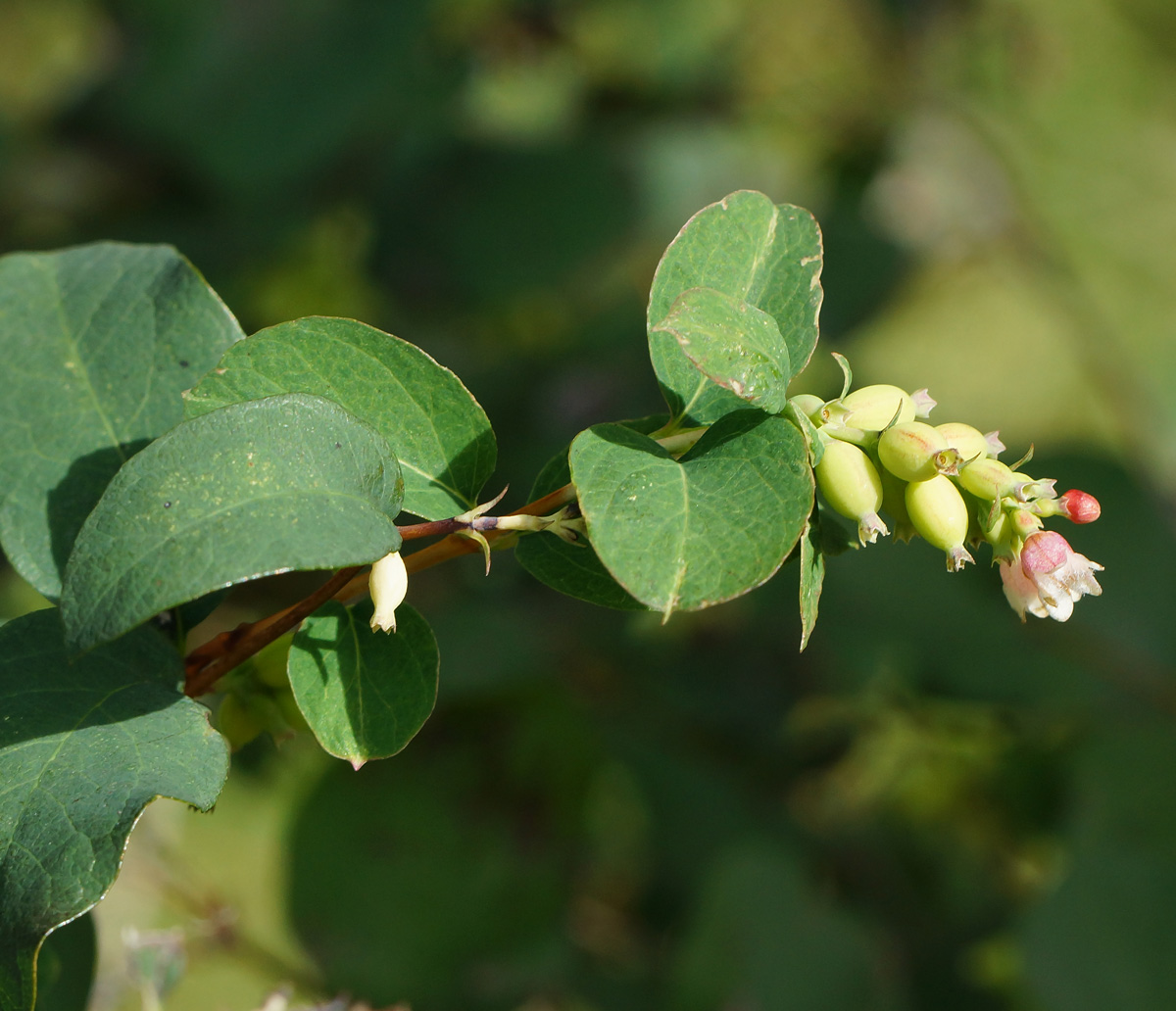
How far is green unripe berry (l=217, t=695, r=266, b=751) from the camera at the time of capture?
0.51 meters

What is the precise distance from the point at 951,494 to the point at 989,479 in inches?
0.6

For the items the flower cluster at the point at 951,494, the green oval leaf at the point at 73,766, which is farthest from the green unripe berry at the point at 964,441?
the green oval leaf at the point at 73,766

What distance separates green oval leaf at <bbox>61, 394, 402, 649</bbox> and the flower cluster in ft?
0.61

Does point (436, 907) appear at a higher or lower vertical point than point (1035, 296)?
lower

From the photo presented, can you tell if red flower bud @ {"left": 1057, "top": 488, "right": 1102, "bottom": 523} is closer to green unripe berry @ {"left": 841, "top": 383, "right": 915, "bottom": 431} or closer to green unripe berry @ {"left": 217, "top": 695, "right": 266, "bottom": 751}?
green unripe berry @ {"left": 841, "top": 383, "right": 915, "bottom": 431}

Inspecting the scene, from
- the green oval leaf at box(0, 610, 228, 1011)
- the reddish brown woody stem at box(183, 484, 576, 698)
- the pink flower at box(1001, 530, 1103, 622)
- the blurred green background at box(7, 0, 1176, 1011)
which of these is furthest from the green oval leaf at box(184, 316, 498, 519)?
the blurred green background at box(7, 0, 1176, 1011)

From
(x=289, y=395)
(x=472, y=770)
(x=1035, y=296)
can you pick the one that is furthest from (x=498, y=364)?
(x=1035, y=296)

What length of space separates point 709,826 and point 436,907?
38 centimetres

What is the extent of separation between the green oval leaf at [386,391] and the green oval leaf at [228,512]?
0.16ft

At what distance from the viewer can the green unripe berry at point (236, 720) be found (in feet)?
1.67

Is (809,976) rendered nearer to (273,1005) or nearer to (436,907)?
(436,907)

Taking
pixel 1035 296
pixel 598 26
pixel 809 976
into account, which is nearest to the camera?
pixel 809 976

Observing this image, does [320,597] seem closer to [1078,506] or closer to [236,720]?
[236,720]

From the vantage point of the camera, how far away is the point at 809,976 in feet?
4.17
